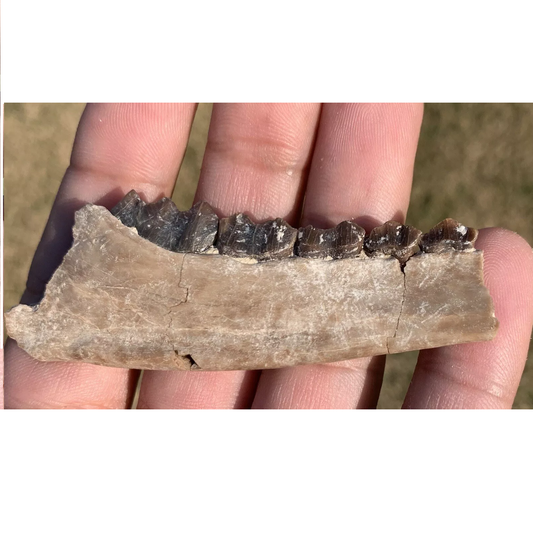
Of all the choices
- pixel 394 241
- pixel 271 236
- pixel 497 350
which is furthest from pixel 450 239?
pixel 271 236

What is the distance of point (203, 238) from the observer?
9.11 ft

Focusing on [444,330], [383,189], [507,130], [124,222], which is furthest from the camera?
[507,130]

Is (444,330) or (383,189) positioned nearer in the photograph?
(444,330)

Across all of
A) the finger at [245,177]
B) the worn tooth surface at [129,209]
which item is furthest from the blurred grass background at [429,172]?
the worn tooth surface at [129,209]

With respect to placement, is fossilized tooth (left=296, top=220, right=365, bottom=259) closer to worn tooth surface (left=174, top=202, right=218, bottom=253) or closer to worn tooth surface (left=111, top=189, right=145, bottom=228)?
worn tooth surface (left=174, top=202, right=218, bottom=253)

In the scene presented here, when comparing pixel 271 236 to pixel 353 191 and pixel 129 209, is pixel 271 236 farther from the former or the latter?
pixel 129 209

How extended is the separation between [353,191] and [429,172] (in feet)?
4.99

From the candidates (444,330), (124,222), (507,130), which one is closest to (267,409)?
(444,330)

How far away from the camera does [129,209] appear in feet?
9.34

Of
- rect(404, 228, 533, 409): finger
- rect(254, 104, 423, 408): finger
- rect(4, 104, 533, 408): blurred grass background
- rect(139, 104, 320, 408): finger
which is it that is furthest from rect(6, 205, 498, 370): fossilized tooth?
rect(4, 104, 533, 408): blurred grass background

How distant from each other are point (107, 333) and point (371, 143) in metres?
1.95

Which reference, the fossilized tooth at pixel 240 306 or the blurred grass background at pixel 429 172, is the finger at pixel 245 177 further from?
the blurred grass background at pixel 429 172

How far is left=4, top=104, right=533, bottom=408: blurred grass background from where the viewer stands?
4.14 m

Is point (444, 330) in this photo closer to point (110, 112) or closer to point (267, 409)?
point (267, 409)
